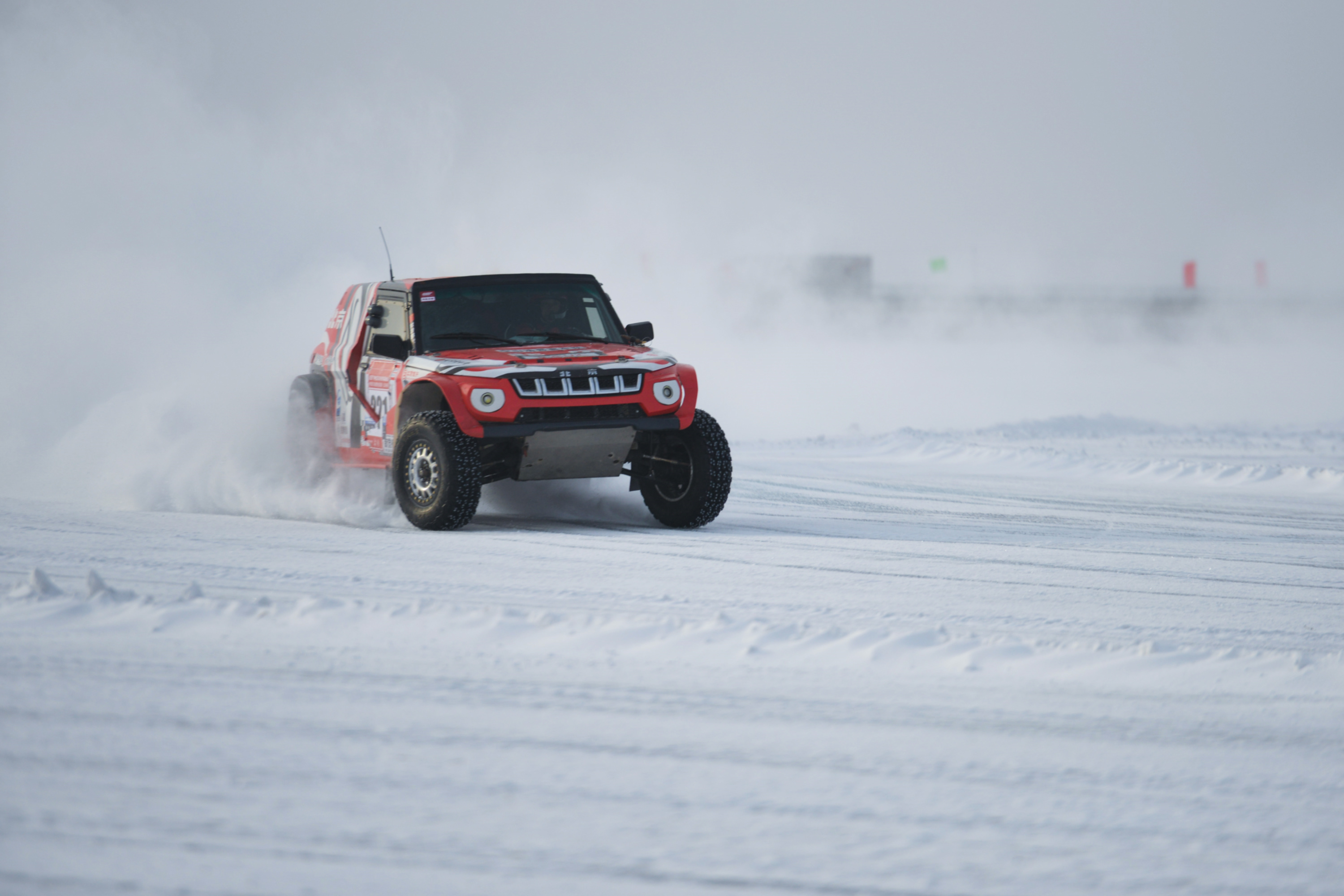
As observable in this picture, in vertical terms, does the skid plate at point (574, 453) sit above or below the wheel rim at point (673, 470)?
above

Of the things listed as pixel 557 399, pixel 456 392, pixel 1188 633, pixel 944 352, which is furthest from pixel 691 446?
pixel 944 352

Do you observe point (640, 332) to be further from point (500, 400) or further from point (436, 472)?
point (436, 472)

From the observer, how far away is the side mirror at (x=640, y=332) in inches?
345

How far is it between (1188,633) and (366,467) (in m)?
5.58

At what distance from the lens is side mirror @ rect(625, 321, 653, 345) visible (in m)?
8.77

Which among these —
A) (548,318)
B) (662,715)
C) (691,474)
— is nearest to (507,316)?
(548,318)

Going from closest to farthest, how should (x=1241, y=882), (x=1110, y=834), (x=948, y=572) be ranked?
(x=1241, y=882) < (x=1110, y=834) < (x=948, y=572)

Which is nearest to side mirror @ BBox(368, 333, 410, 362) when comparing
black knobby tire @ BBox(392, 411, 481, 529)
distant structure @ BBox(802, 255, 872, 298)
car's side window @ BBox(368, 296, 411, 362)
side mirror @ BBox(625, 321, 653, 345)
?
car's side window @ BBox(368, 296, 411, 362)

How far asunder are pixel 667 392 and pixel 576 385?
596 mm

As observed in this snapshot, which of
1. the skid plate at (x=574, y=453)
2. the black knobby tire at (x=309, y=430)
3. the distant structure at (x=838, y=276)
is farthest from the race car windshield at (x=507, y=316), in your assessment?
the distant structure at (x=838, y=276)

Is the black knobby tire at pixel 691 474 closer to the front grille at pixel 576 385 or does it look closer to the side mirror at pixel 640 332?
the front grille at pixel 576 385

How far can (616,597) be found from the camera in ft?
18.9

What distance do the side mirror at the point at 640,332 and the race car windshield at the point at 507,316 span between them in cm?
12

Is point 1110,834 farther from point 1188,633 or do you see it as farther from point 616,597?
point 616,597
